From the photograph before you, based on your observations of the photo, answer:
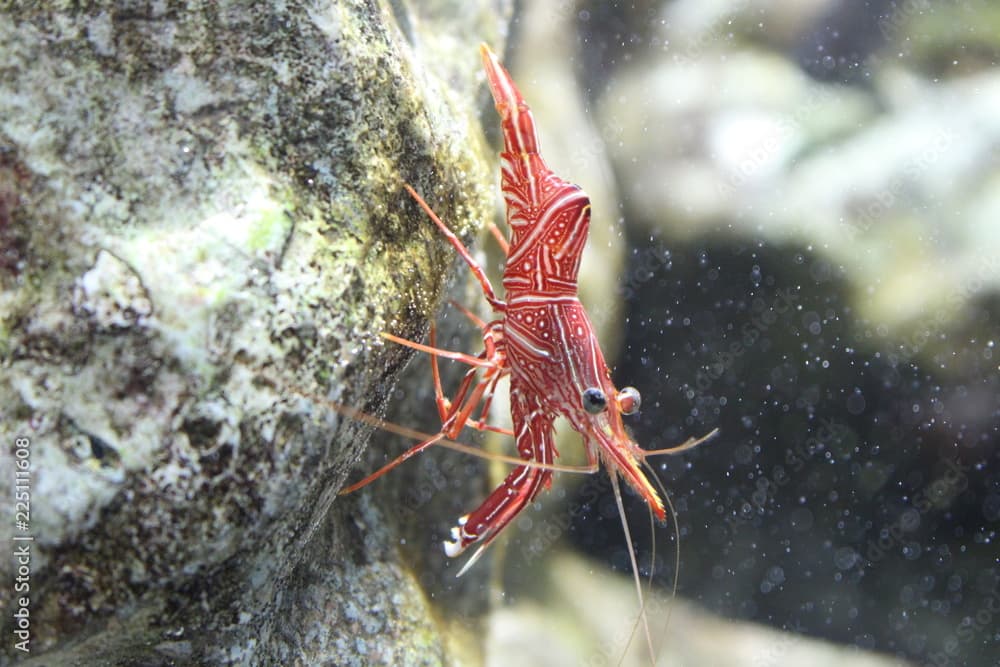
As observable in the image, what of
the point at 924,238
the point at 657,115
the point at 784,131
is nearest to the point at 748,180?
the point at 784,131

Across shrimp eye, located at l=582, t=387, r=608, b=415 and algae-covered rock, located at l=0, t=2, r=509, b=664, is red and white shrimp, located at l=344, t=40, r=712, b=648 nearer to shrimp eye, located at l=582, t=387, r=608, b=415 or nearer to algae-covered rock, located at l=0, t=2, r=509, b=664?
shrimp eye, located at l=582, t=387, r=608, b=415

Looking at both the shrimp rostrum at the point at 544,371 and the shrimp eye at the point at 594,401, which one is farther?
the shrimp rostrum at the point at 544,371

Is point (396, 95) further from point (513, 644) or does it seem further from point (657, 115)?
point (513, 644)

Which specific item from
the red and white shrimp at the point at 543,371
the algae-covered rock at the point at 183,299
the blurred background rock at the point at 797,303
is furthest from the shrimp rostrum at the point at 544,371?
the blurred background rock at the point at 797,303

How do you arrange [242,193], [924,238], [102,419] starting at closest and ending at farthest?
[102,419] < [242,193] < [924,238]

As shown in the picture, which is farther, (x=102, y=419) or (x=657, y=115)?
(x=657, y=115)

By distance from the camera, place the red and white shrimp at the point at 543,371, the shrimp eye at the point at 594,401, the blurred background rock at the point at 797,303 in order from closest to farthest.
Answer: the shrimp eye at the point at 594,401 < the red and white shrimp at the point at 543,371 < the blurred background rock at the point at 797,303

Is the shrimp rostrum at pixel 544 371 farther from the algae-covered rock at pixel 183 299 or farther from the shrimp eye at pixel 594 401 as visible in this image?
the algae-covered rock at pixel 183 299
